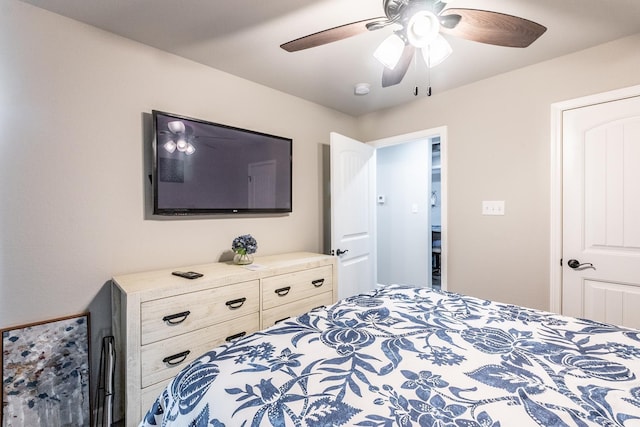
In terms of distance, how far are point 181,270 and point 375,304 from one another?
4.26 ft

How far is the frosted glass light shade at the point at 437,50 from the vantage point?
1.57 metres

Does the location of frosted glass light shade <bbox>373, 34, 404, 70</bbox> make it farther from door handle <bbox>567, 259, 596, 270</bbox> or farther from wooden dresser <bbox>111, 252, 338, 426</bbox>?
door handle <bbox>567, 259, 596, 270</bbox>

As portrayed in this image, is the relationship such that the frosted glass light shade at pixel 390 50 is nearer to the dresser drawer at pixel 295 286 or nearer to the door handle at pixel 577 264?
the dresser drawer at pixel 295 286

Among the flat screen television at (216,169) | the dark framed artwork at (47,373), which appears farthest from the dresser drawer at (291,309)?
the dark framed artwork at (47,373)

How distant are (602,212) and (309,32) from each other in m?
2.28

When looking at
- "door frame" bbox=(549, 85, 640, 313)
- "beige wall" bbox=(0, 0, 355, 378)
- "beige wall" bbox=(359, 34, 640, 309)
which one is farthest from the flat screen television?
"door frame" bbox=(549, 85, 640, 313)

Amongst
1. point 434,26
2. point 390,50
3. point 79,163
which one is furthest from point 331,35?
point 79,163

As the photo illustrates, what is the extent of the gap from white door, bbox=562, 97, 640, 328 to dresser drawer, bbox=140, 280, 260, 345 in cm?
227

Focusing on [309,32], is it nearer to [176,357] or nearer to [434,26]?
[434,26]

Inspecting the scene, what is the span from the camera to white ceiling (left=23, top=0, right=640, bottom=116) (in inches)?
62.9

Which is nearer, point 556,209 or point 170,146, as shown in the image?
point 170,146

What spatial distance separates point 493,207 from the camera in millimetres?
2510

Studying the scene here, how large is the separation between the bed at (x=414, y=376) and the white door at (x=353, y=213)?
5.29ft

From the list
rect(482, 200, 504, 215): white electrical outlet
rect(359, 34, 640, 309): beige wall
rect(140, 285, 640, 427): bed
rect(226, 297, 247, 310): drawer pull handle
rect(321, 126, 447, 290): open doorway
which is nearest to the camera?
rect(140, 285, 640, 427): bed
